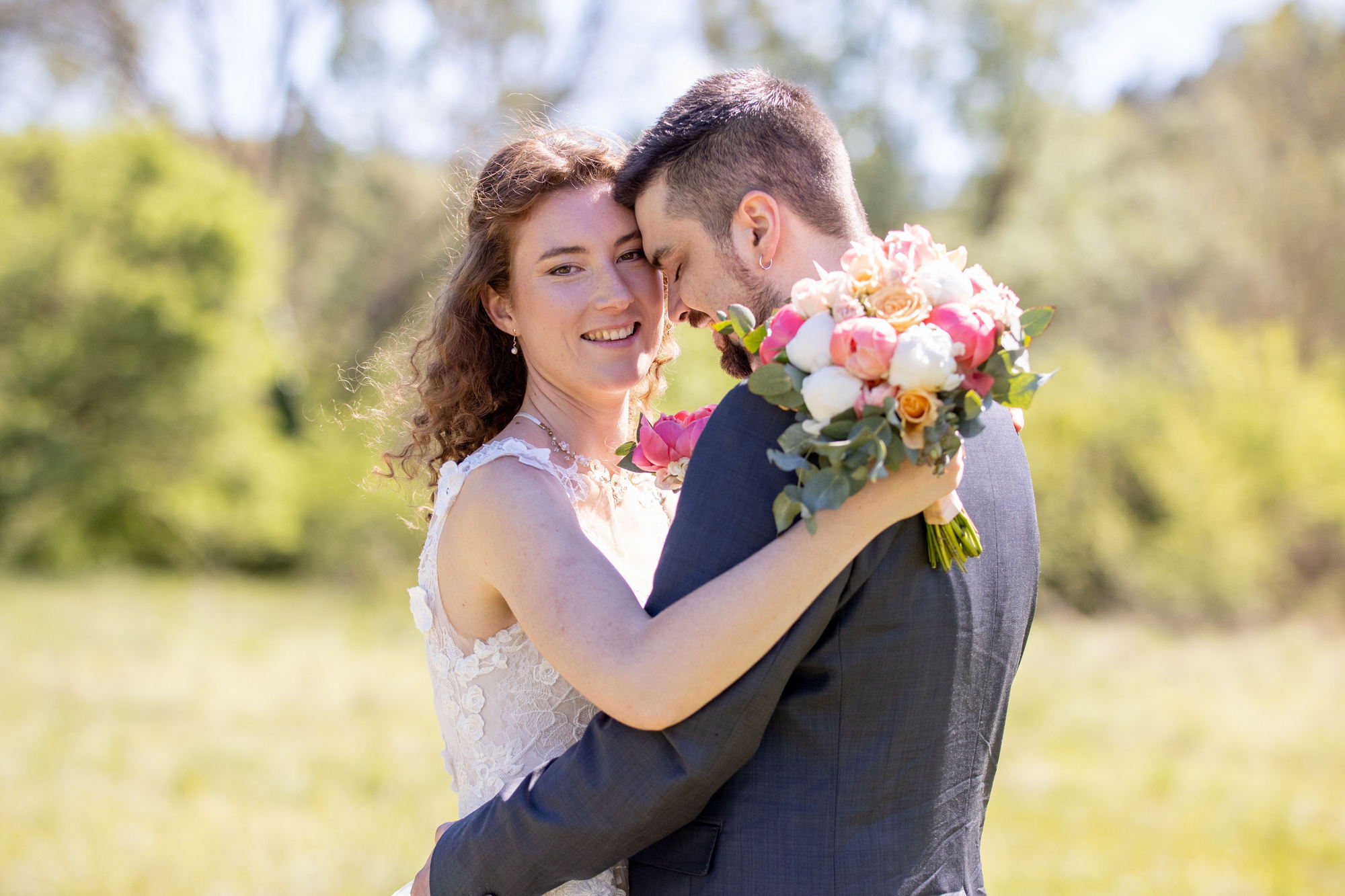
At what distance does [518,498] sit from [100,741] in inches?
291

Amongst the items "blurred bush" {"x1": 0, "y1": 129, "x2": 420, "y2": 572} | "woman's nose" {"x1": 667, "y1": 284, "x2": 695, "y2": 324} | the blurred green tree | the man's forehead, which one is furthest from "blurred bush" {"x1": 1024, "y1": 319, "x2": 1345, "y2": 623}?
the man's forehead

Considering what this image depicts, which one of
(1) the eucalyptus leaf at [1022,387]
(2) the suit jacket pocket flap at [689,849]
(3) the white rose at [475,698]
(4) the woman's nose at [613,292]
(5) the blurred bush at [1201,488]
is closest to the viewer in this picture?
(1) the eucalyptus leaf at [1022,387]

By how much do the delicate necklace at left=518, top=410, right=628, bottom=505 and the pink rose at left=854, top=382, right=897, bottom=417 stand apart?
116 cm

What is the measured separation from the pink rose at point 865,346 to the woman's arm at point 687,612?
20cm

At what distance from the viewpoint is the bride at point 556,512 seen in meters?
1.77

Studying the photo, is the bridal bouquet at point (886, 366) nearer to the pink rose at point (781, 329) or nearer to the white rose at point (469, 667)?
the pink rose at point (781, 329)

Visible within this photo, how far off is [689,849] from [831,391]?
892 millimetres

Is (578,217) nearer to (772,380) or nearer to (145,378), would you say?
(772,380)

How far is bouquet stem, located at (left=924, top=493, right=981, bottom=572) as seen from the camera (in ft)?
6.09

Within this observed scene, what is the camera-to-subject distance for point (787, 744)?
188 centimetres

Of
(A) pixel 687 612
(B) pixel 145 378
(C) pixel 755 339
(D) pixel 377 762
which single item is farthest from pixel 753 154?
(B) pixel 145 378

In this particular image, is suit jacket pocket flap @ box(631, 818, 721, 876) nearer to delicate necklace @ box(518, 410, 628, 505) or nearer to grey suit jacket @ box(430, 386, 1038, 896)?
grey suit jacket @ box(430, 386, 1038, 896)

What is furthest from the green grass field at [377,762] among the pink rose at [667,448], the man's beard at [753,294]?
the man's beard at [753,294]

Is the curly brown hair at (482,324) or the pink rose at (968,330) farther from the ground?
the curly brown hair at (482,324)
